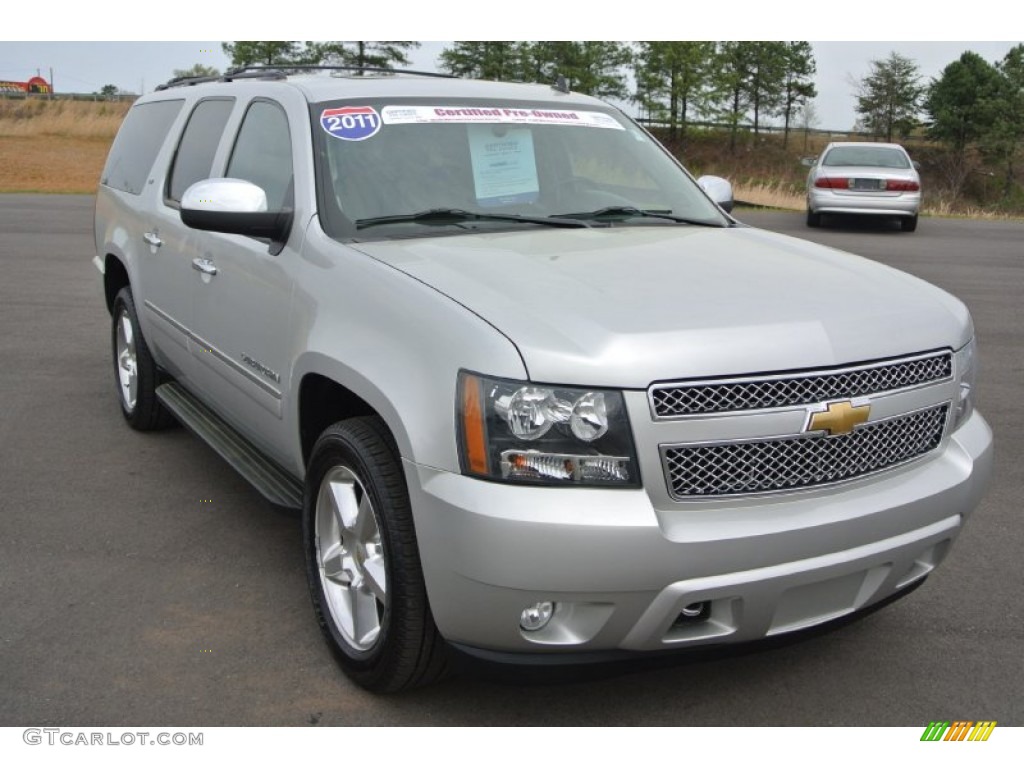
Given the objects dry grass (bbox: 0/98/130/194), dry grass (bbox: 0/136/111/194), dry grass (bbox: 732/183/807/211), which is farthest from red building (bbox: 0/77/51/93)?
dry grass (bbox: 732/183/807/211)

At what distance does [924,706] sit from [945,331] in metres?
1.11

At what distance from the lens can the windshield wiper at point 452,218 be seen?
146 inches

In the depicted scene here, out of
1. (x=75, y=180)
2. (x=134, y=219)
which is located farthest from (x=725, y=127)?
(x=134, y=219)

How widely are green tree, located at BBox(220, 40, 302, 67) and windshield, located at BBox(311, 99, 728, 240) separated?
142 feet

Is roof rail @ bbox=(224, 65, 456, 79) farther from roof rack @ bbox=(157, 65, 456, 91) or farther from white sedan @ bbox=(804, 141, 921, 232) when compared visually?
white sedan @ bbox=(804, 141, 921, 232)

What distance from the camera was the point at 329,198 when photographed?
12.1 feet

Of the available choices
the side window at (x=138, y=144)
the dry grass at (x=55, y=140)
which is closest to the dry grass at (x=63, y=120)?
the dry grass at (x=55, y=140)

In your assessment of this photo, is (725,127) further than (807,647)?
Yes

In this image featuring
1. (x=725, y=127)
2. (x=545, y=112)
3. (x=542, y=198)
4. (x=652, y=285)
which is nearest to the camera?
(x=652, y=285)

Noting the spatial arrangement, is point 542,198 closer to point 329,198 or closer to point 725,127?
point 329,198

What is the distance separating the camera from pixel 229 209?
3.58 meters

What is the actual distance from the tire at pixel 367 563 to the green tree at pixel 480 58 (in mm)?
47090

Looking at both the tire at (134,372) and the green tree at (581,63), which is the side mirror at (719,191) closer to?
the tire at (134,372)

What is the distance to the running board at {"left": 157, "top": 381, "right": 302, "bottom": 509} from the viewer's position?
12.8 feet
